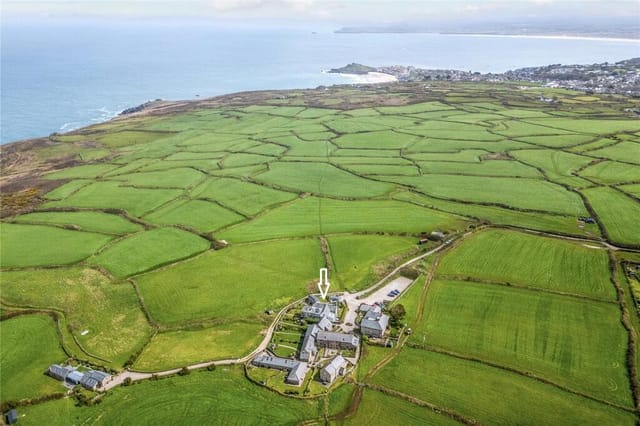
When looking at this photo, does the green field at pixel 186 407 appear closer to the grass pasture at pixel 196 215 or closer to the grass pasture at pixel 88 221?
the grass pasture at pixel 196 215

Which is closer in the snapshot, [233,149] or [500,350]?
[500,350]

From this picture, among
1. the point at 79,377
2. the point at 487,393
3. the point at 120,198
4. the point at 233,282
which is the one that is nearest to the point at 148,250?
the point at 233,282

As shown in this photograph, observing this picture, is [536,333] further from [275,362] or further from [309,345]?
[275,362]

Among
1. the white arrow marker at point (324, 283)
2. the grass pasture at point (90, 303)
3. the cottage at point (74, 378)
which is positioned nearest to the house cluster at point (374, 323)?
the white arrow marker at point (324, 283)

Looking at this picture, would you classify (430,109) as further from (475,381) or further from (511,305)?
(475,381)

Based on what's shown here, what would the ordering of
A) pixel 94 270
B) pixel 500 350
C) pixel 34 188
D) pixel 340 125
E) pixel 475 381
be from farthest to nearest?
pixel 340 125 < pixel 34 188 < pixel 94 270 < pixel 500 350 < pixel 475 381

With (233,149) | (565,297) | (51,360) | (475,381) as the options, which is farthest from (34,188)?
(565,297)

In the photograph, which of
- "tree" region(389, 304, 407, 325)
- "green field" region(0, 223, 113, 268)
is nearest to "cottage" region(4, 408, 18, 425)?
"green field" region(0, 223, 113, 268)
